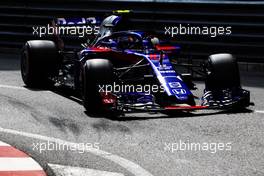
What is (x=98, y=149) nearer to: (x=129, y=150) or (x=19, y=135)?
(x=129, y=150)

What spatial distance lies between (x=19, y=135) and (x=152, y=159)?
1689mm

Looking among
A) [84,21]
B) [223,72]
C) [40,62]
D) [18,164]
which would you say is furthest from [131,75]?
A: [18,164]

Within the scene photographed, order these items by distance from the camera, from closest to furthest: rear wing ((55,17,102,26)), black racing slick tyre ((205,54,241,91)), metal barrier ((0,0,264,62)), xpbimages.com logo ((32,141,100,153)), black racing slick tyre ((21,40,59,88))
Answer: xpbimages.com logo ((32,141,100,153)), black racing slick tyre ((205,54,241,91)), black racing slick tyre ((21,40,59,88)), rear wing ((55,17,102,26)), metal barrier ((0,0,264,62))

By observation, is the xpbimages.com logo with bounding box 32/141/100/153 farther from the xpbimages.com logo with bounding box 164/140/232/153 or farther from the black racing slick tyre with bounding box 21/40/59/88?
the black racing slick tyre with bounding box 21/40/59/88

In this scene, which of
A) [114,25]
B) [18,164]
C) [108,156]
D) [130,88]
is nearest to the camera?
[18,164]

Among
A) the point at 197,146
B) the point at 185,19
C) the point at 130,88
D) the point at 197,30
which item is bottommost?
the point at 197,146

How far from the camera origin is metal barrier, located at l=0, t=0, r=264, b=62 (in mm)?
13547

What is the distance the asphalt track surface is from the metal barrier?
3.36 m

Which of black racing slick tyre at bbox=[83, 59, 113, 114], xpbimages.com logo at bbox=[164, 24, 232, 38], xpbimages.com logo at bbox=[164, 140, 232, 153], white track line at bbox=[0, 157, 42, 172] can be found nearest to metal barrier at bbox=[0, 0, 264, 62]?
xpbimages.com logo at bbox=[164, 24, 232, 38]

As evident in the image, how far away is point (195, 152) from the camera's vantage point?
6.87m

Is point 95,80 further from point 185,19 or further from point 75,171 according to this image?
point 185,19

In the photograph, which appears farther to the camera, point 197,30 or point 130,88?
point 197,30

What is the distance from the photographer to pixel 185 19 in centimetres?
1416

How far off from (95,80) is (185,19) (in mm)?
5750
